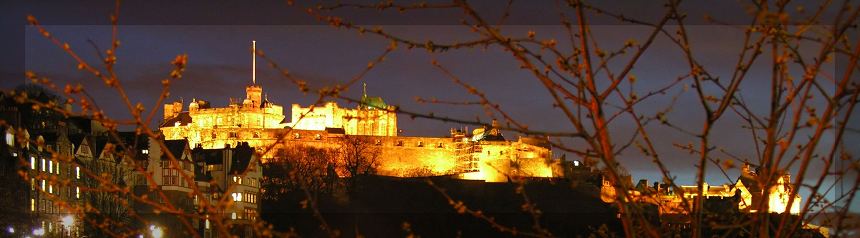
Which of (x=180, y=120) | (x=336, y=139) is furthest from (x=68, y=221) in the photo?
(x=180, y=120)

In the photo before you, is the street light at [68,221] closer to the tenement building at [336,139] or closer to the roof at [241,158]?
the roof at [241,158]

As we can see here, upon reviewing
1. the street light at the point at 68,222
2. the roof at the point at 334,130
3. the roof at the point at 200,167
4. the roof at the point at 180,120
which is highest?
the roof at the point at 180,120

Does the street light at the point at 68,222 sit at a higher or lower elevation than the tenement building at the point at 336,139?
lower

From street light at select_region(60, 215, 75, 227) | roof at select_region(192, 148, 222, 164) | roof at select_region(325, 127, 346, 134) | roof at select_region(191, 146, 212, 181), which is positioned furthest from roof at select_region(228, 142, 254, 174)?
roof at select_region(325, 127, 346, 134)

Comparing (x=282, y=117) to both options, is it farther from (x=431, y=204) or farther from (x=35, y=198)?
(x=35, y=198)

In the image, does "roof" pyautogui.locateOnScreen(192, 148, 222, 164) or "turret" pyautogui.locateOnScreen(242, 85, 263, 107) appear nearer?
"roof" pyautogui.locateOnScreen(192, 148, 222, 164)

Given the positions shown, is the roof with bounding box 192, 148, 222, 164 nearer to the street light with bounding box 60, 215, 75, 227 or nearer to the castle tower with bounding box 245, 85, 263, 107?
the street light with bounding box 60, 215, 75, 227

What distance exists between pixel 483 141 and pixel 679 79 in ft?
295

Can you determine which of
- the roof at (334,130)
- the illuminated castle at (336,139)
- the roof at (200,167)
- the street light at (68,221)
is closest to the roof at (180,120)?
the illuminated castle at (336,139)

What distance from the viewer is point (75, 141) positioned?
41875mm

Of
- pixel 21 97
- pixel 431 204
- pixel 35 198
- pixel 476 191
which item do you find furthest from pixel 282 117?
pixel 21 97

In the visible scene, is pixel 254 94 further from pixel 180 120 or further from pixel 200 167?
pixel 200 167

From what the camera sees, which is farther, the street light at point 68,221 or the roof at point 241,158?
the roof at point 241,158

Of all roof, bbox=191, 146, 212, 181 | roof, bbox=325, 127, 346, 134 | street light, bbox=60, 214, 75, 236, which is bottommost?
street light, bbox=60, 214, 75, 236
